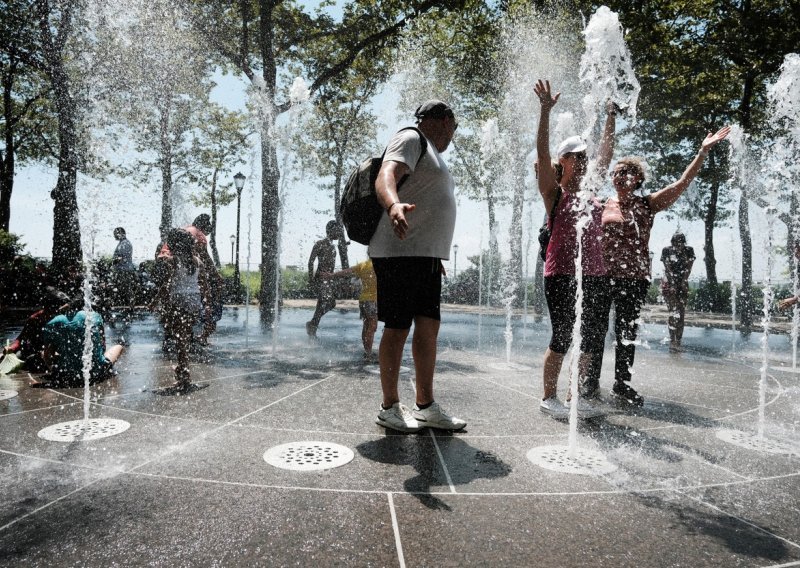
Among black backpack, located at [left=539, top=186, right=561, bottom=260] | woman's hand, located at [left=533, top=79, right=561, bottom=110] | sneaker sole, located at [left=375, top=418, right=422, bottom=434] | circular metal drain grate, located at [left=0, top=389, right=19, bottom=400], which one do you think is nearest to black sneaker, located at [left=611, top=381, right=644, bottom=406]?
black backpack, located at [left=539, top=186, right=561, bottom=260]

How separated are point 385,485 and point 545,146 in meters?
2.12

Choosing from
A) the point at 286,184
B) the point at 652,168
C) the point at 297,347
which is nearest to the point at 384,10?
the point at 286,184

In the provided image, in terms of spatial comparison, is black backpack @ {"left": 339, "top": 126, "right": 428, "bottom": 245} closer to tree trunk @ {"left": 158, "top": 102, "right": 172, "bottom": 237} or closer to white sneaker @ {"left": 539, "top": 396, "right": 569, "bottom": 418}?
white sneaker @ {"left": 539, "top": 396, "right": 569, "bottom": 418}

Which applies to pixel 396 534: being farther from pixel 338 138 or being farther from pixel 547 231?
pixel 338 138

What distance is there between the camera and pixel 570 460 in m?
2.57

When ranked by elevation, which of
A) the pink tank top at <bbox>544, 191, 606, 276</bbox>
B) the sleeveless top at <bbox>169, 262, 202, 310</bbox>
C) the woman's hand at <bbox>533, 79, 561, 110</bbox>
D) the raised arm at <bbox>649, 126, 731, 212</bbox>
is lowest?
the sleeveless top at <bbox>169, 262, 202, 310</bbox>

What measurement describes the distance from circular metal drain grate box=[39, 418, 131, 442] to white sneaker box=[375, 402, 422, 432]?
1.47m

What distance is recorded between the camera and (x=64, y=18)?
1014 cm

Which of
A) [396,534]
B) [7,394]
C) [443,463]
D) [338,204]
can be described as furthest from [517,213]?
[396,534]

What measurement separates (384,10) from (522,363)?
893 centimetres

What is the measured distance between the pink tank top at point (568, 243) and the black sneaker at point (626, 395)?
3.59 feet

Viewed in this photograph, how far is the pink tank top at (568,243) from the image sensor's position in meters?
3.37

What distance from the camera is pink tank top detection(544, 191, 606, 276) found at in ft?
11.1

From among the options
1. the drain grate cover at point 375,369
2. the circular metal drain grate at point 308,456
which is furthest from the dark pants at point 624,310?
the circular metal drain grate at point 308,456
